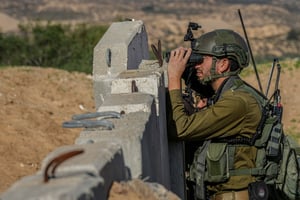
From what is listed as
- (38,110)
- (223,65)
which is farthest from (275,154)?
(38,110)

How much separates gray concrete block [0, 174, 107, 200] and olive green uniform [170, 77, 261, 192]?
1.80 m

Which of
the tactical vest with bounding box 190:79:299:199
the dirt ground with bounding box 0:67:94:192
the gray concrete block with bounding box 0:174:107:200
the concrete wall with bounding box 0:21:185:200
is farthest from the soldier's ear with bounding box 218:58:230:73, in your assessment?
the dirt ground with bounding box 0:67:94:192

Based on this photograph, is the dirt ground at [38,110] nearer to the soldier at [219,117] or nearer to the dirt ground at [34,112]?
the dirt ground at [34,112]

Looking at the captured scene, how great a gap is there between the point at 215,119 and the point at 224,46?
50cm

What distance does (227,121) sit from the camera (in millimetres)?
4719

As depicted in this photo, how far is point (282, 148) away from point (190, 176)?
2.00 ft

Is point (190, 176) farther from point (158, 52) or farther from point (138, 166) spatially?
point (138, 166)

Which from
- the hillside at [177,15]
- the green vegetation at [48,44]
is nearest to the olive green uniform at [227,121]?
the green vegetation at [48,44]

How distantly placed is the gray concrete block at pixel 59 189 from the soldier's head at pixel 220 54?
214 cm

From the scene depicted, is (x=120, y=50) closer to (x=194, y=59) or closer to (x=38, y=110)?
(x=194, y=59)

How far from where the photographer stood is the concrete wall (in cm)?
281

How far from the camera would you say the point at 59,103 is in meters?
15.6

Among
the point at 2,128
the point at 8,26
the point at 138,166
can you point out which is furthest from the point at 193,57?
the point at 8,26

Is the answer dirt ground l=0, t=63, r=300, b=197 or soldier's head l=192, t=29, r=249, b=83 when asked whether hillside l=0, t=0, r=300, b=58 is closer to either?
dirt ground l=0, t=63, r=300, b=197
